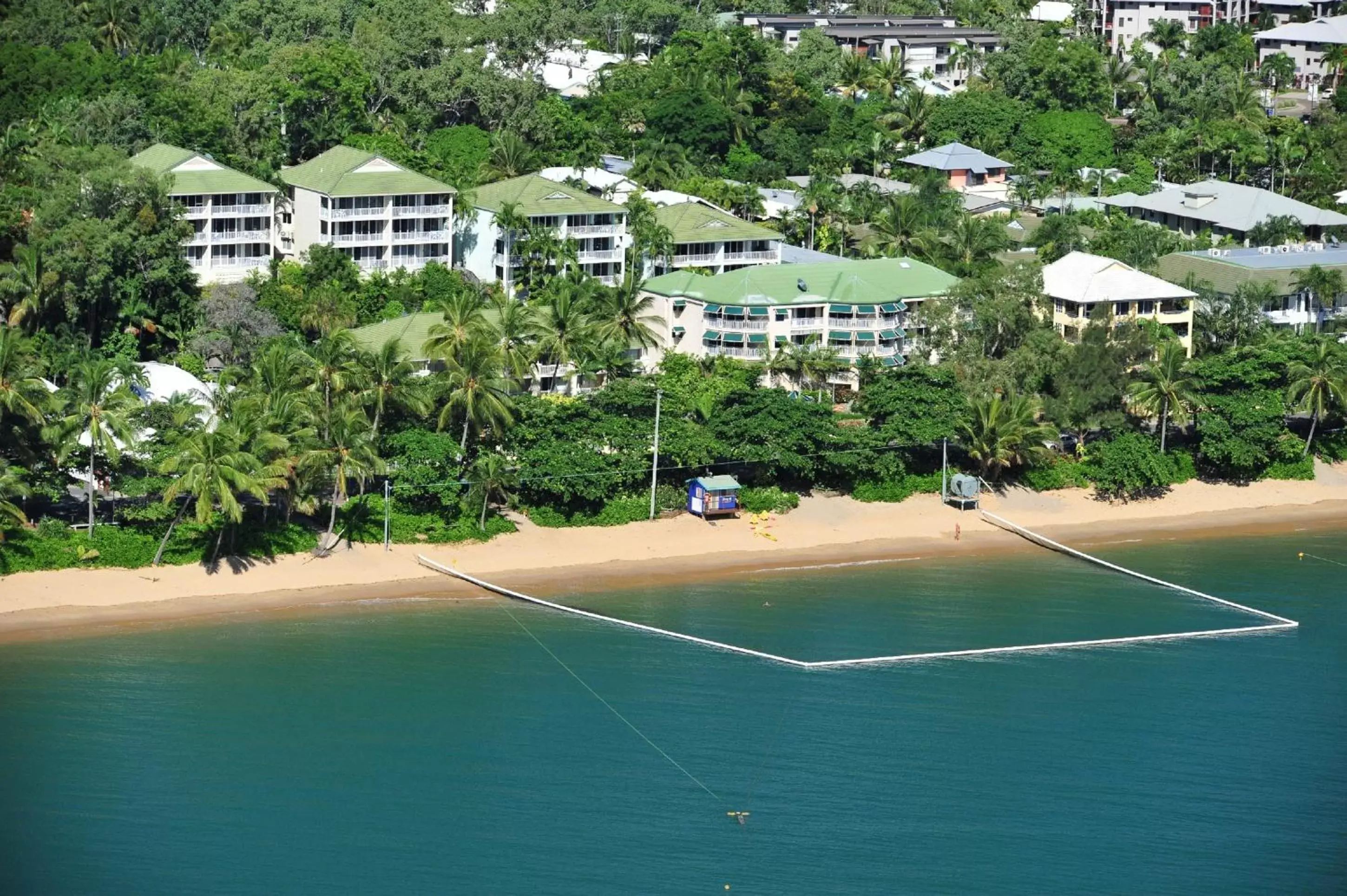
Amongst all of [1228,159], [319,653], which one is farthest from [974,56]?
[319,653]

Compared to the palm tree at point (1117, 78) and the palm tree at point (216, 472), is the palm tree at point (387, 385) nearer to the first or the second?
the palm tree at point (216, 472)

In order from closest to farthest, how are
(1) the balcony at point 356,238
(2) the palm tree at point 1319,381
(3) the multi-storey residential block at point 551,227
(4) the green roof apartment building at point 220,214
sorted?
(2) the palm tree at point 1319,381, (4) the green roof apartment building at point 220,214, (1) the balcony at point 356,238, (3) the multi-storey residential block at point 551,227

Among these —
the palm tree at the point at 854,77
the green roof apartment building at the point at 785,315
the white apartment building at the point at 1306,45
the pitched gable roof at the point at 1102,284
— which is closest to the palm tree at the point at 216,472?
the green roof apartment building at the point at 785,315

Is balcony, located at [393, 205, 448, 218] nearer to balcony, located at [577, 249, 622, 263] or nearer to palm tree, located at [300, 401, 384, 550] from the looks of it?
balcony, located at [577, 249, 622, 263]

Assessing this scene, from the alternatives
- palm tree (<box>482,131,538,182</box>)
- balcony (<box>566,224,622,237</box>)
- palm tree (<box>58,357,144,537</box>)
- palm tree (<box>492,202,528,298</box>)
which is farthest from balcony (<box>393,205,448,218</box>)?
palm tree (<box>58,357,144,537</box>)

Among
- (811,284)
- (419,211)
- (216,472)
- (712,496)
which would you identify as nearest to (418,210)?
(419,211)

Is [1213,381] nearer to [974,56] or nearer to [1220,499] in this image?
[1220,499]

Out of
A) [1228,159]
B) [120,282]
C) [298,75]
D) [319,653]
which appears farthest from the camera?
[1228,159]
